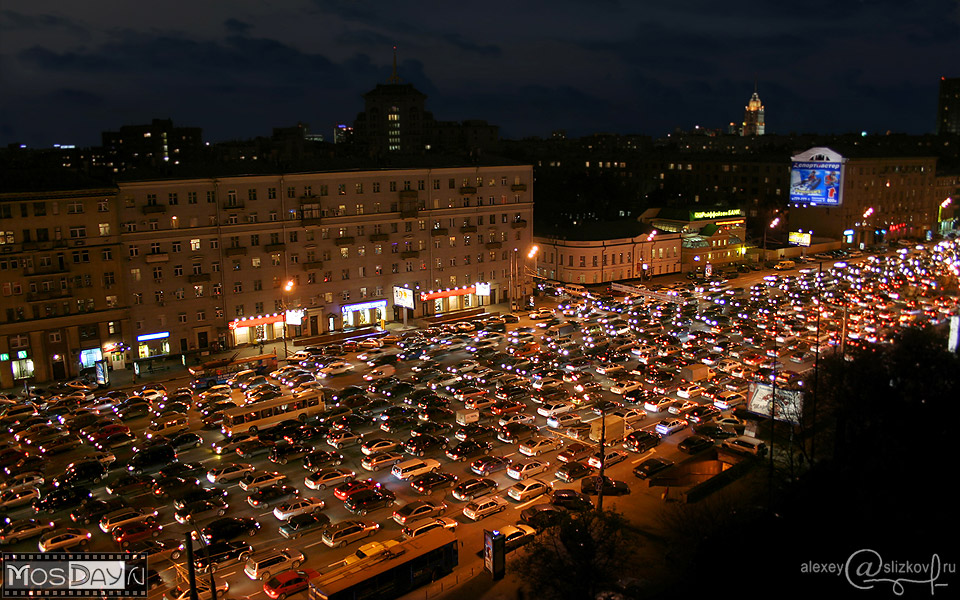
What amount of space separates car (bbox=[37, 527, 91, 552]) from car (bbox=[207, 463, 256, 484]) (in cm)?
571

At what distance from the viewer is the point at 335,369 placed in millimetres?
50500

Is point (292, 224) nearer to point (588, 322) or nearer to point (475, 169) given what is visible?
point (475, 169)

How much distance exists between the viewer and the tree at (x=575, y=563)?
2245cm

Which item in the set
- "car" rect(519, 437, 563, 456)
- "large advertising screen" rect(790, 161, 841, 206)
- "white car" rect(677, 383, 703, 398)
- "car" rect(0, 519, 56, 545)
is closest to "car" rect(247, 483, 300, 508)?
"car" rect(0, 519, 56, 545)

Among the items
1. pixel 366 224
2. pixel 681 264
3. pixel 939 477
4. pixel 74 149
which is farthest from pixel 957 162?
pixel 74 149

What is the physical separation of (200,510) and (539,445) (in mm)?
15585

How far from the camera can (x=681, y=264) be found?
87.3 metres

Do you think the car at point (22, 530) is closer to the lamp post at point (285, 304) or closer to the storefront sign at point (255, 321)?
the lamp post at point (285, 304)

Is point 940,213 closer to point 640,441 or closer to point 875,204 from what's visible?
point 875,204

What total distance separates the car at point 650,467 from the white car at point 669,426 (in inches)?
156

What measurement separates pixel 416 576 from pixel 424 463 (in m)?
9.43

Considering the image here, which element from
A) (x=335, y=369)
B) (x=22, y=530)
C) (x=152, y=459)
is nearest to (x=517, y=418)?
(x=335, y=369)

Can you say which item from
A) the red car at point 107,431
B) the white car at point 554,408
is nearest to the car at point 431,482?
the white car at point 554,408

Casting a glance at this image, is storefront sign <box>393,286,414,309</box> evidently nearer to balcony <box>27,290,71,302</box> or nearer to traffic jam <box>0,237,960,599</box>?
traffic jam <box>0,237,960,599</box>
